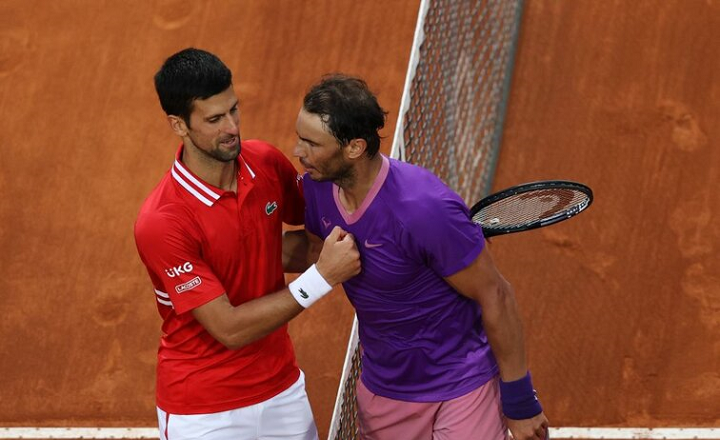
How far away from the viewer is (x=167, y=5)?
9.39 metres

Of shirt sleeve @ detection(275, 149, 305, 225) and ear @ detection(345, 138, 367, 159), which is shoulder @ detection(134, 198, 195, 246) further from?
ear @ detection(345, 138, 367, 159)

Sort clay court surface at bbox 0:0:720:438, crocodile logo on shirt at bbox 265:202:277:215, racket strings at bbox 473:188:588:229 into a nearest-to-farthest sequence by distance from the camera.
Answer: crocodile logo on shirt at bbox 265:202:277:215 < racket strings at bbox 473:188:588:229 < clay court surface at bbox 0:0:720:438

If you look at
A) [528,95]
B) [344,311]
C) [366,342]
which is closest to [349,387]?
[366,342]

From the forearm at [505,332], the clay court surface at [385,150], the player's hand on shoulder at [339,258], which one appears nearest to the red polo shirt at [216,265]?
the player's hand on shoulder at [339,258]

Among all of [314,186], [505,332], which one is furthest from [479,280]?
[314,186]

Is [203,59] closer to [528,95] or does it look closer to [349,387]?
[349,387]

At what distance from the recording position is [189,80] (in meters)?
4.22

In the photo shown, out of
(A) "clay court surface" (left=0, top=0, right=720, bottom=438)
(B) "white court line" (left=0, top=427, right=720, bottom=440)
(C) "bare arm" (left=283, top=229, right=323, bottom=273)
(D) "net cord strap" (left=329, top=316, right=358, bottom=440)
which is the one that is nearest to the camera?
(C) "bare arm" (left=283, top=229, right=323, bottom=273)

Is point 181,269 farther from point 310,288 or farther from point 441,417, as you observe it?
point 441,417

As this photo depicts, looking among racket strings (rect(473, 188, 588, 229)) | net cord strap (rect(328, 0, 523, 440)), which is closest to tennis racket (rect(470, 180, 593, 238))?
racket strings (rect(473, 188, 588, 229))

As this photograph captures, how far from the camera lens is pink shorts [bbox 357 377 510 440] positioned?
436 centimetres

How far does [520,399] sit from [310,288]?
863 mm

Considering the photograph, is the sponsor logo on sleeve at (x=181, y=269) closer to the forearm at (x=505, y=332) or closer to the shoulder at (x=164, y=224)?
the shoulder at (x=164, y=224)

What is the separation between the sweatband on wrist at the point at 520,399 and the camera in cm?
427
